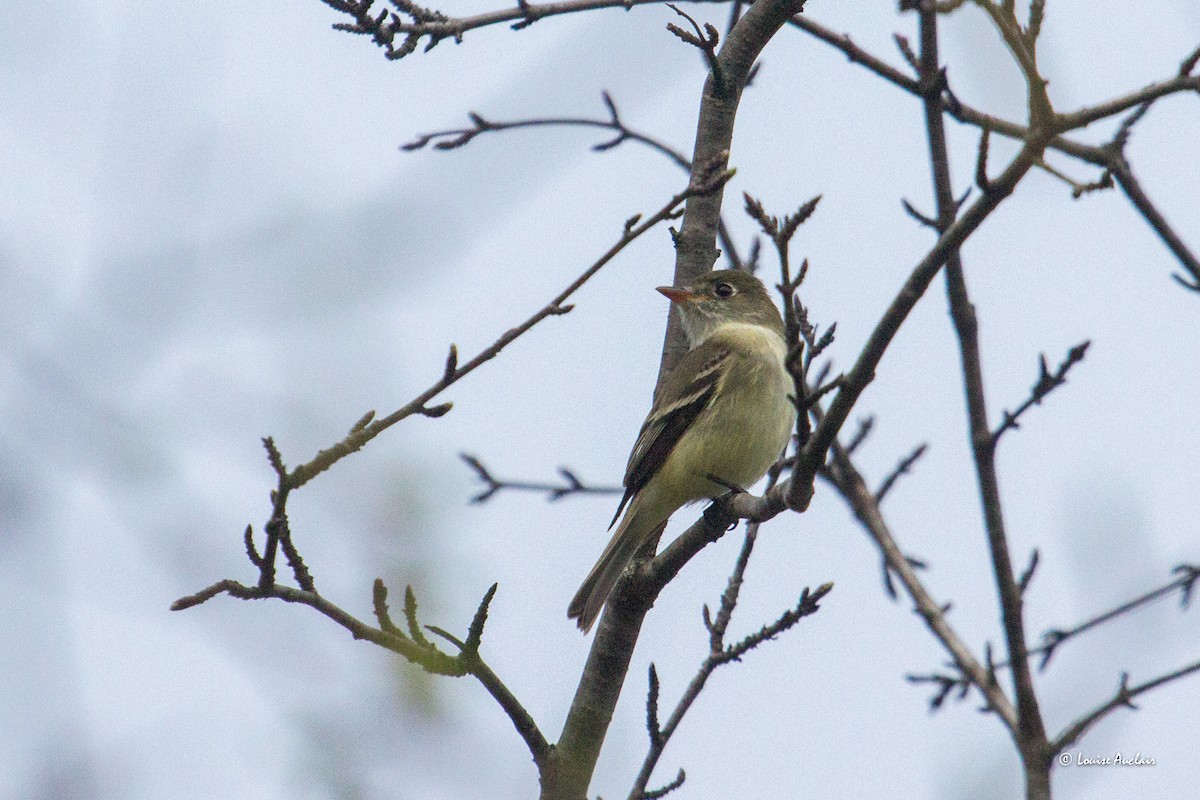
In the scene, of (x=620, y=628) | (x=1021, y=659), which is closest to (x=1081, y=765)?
(x=1021, y=659)

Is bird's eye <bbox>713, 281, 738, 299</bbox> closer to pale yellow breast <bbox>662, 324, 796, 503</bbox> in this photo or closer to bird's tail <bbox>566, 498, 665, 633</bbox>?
pale yellow breast <bbox>662, 324, 796, 503</bbox>

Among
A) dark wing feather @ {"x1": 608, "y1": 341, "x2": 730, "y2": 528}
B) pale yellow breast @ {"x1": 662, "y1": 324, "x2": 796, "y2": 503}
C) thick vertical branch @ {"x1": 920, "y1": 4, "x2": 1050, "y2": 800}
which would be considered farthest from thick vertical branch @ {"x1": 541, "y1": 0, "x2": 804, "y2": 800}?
thick vertical branch @ {"x1": 920, "y1": 4, "x2": 1050, "y2": 800}

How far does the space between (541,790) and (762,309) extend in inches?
202

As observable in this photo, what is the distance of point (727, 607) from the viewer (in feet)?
19.3

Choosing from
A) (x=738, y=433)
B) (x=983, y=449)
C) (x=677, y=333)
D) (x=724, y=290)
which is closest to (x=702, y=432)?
(x=738, y=433)

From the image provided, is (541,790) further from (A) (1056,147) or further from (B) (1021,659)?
(A) (1056,147)

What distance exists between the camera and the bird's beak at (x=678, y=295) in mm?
7441

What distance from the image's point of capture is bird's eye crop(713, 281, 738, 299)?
29.6 ft

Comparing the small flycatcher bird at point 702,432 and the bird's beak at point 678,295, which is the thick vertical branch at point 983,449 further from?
the bird's beak at point 678,295

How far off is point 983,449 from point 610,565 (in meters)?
2.07

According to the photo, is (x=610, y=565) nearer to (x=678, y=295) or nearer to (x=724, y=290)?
(x=678, y=295)

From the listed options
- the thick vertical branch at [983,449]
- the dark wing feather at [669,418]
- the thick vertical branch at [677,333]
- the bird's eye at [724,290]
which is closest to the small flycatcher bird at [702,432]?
the dark wing feather at [669,418]

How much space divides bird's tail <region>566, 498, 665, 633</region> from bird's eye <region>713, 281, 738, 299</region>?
7.52 feet

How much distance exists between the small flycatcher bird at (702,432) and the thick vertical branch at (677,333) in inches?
19.6
